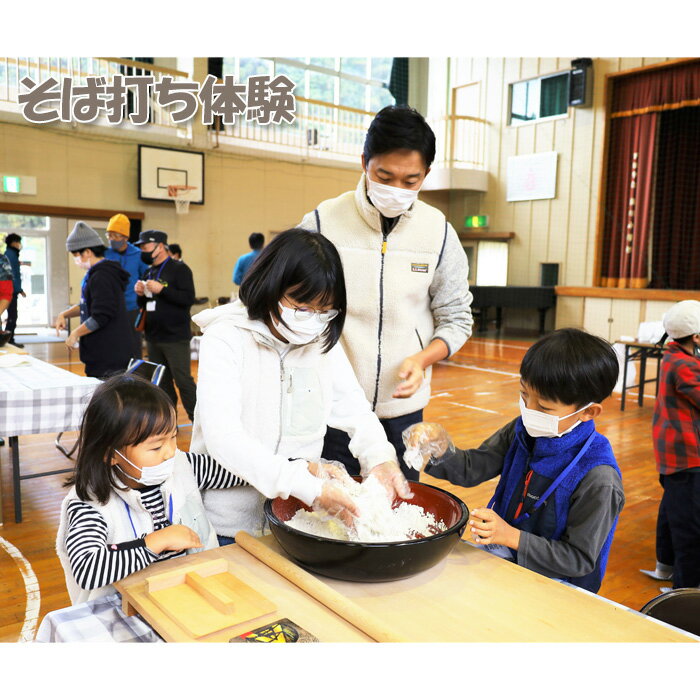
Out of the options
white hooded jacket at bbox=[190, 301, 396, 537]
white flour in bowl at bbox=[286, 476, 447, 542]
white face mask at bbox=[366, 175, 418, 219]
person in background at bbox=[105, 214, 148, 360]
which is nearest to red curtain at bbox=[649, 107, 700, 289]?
person in background at bbox=[105, 214, 148, 360]

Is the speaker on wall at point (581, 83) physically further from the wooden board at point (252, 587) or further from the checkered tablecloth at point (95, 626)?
→ the checkered tablecloth at point (95, 626)

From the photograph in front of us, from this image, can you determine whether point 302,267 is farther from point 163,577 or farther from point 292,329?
point 163,577

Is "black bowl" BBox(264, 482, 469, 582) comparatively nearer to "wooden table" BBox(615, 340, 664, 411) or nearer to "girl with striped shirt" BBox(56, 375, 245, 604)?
"girl with striped shirt" BBox(56, 375, 245, 604)

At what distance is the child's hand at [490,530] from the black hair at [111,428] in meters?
0.59

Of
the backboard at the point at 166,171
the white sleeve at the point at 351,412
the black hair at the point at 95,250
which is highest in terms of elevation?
the backboard at the point at 166,171

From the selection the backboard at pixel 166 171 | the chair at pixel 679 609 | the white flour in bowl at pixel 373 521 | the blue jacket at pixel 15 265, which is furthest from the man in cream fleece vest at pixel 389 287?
the backboard at pixel 166 171

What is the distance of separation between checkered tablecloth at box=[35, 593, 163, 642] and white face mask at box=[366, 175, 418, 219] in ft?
3.33

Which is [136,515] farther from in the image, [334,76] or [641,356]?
[334,76]

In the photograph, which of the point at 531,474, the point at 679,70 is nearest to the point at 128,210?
the point at 679,70

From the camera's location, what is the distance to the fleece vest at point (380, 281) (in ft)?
5.20

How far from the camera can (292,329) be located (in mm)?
1187

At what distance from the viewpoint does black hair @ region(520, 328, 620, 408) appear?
1.22 meters
